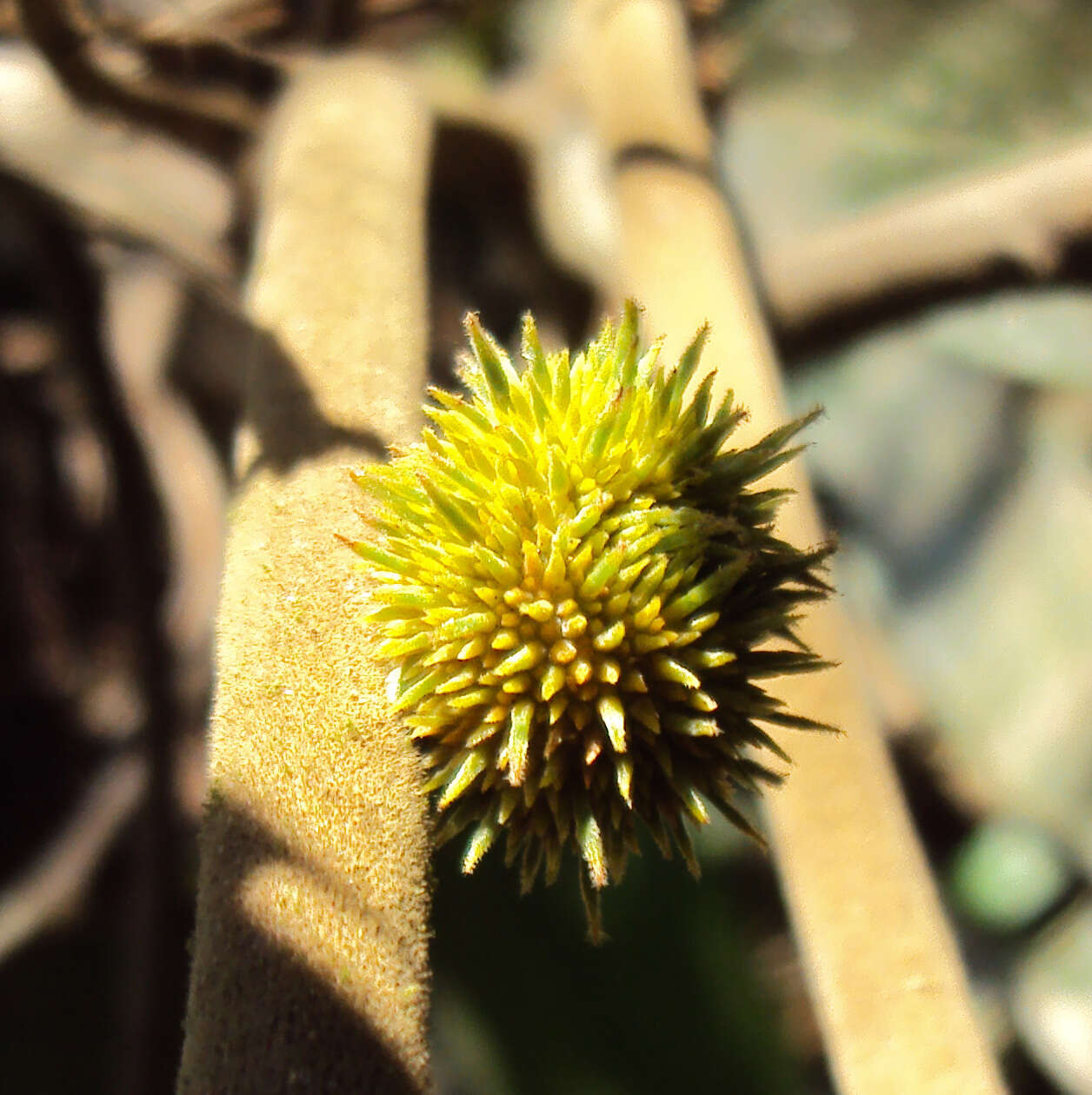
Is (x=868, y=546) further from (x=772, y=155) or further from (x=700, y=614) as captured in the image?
(x=700, y=614)

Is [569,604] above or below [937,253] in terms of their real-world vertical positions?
below

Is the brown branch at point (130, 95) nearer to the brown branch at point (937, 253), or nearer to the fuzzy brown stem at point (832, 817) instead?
the fuzzy brown stem at point (832, 817)

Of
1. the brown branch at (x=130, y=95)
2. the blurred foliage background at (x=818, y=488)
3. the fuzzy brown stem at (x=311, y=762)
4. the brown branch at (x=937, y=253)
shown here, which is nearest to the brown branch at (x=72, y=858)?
the blurred foliage background at (x=818, y=488)

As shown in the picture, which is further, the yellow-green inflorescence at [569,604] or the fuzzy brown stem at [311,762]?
the yellow-green inflorescence at [569,604]

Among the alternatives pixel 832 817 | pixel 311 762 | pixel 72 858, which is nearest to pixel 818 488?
pixel 832 817

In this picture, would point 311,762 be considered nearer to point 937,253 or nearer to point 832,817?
point 832,817

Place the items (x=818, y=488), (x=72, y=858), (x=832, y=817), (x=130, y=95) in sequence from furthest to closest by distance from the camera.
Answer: (x=818, y=488)
(x=72, y=858)
(x=130, y=95)
(x=832, y=817)

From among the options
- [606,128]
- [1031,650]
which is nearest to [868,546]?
[1031,650]
